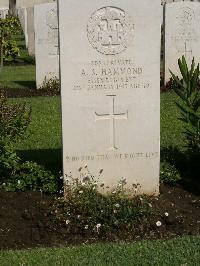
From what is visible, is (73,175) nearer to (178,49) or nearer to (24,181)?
(24,181)

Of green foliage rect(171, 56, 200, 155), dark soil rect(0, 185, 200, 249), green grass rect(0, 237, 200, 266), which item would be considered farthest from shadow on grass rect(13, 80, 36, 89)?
green grass rect(0, 237, 200, 266)

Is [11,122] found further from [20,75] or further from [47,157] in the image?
[20,75]

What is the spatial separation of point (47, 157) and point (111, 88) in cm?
202

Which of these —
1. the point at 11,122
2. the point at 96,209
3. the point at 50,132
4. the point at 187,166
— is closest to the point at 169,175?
the point at 187,166

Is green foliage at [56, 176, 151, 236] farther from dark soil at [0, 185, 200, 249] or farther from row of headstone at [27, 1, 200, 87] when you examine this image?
row of headstone at [27, 1, 200, 87]

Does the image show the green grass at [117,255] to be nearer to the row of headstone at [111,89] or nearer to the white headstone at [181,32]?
the row of headstone at [111,89]

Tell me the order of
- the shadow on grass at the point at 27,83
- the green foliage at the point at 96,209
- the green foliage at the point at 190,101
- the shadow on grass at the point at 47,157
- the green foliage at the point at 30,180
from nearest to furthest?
the green foliage at the point at 96,209 → the green foliage at the point at 30,180 → the green foliage at the point at 190,101 → the shadow on grass at the point at 47,157 → the shadow on grass at the point at 27,83

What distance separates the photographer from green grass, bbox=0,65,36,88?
1581cm

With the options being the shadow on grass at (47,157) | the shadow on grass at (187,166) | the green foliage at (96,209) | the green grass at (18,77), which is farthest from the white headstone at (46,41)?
the green foliage at (96,209)

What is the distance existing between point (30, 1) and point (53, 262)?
51.8m

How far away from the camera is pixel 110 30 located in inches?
227

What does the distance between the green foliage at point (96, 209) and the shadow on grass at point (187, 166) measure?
78 cm

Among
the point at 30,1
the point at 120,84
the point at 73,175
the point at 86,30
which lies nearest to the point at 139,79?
the point at 120,84

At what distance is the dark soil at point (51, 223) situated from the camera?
5.33 meters
